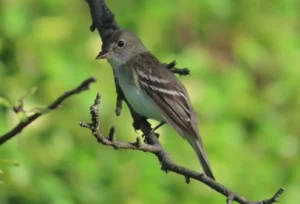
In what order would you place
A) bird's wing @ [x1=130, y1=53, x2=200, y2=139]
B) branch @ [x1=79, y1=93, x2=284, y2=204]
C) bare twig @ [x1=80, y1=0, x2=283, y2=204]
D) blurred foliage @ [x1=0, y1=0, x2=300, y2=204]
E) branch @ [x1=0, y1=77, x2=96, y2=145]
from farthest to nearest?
blurred foliage @ [x1=0, y1=0, x2=300, y2=204], bird's wing @ [x1=130, y1=53, x2=200, y2=139], bare twig @ [x1=80, y1=0, x2=283, y2=204], branch @ [x1=79, y1=93, x2=284, y2=204], branch @ [x1=0, y1=77, x2=96, y2=145]

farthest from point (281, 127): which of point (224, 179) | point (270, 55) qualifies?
point (224, 179)

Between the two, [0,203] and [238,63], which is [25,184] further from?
[238,63]

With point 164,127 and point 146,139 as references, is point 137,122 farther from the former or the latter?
point 164,127

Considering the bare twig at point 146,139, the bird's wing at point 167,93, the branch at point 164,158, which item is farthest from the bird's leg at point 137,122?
the branch at point 164,158

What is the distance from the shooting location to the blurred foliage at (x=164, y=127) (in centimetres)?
490

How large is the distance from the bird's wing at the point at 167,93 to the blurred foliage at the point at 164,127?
36 cm

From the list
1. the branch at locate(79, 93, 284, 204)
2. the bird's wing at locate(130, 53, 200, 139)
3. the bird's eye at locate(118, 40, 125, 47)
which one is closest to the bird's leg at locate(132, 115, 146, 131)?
the bird's wing at locate(130, 53, 200, 139)

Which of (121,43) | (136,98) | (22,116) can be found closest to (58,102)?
(22,116)

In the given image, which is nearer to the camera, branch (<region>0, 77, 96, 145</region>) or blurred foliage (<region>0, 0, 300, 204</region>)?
branch (<region>0, 77, 96, 145</region>)

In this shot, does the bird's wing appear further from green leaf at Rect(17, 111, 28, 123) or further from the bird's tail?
green leaf at Rect(17, 111, 28, 123)

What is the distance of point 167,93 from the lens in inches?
197

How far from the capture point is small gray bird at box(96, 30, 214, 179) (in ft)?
15.4

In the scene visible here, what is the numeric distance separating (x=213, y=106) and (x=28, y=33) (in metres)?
1.53

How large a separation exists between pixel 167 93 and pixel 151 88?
0.11 m
